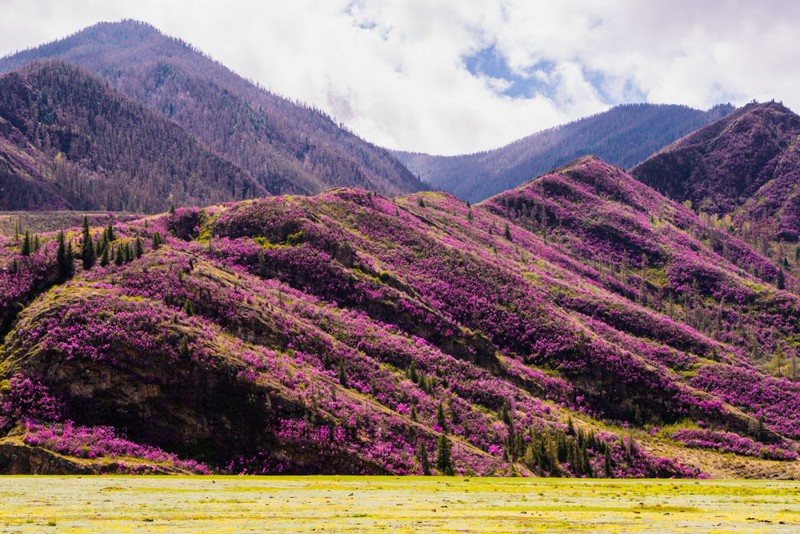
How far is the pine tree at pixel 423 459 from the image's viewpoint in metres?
63.2

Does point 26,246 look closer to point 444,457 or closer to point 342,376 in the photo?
point 342,376

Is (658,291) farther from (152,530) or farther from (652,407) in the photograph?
(152,530)

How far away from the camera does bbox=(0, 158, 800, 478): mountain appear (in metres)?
60.0

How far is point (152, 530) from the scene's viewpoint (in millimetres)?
22750

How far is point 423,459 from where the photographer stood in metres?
64.1

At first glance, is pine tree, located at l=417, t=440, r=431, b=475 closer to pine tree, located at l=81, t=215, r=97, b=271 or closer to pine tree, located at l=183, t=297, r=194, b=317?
pine tree, located at l=183, t=297, r=194, b=317

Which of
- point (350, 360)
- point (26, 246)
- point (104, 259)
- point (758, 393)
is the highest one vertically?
point (26, 246)

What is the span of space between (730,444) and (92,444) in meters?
93.1

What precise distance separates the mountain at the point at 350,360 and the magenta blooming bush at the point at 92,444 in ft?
0.63

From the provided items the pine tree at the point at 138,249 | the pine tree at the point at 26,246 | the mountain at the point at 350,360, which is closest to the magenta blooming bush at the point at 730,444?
the mountain at the point at 350,360

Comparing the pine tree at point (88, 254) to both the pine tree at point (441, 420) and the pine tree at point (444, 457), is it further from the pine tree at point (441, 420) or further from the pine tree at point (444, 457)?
the pine tree at point (444, 457)

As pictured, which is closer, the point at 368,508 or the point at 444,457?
the point at 368,508

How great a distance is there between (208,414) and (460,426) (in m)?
34.8

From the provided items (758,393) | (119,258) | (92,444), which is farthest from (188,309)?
(758,393)
